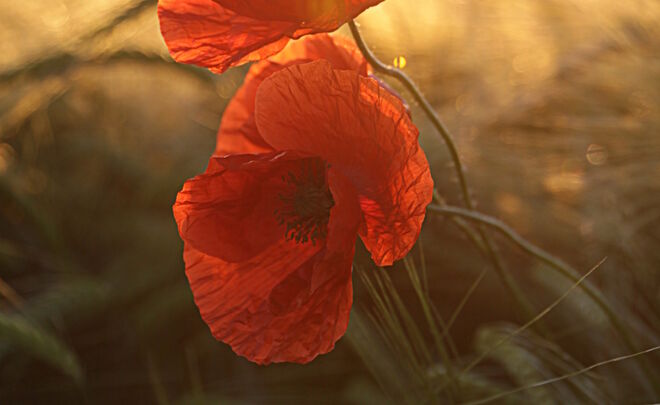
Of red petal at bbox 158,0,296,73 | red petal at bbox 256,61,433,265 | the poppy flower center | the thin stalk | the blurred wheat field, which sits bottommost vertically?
the blurred wheat field

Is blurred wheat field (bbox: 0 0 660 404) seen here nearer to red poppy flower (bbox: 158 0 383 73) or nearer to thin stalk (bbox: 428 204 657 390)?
thin stalk (bbox: 428 204 657 390)

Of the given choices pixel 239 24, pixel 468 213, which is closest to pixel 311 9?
pixel 239 24

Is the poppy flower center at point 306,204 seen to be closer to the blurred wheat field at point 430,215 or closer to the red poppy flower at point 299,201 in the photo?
the red poppy flower at point 299,201

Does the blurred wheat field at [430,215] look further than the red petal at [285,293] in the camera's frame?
Yes

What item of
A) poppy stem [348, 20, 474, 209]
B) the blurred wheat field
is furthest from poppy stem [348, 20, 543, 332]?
the blurred wheat field

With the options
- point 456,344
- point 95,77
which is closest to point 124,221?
point 95,77

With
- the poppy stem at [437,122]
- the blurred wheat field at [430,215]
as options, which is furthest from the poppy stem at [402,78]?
the blurred wheat field at [430,215]

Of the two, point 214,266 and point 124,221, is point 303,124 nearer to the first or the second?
point 214,266
